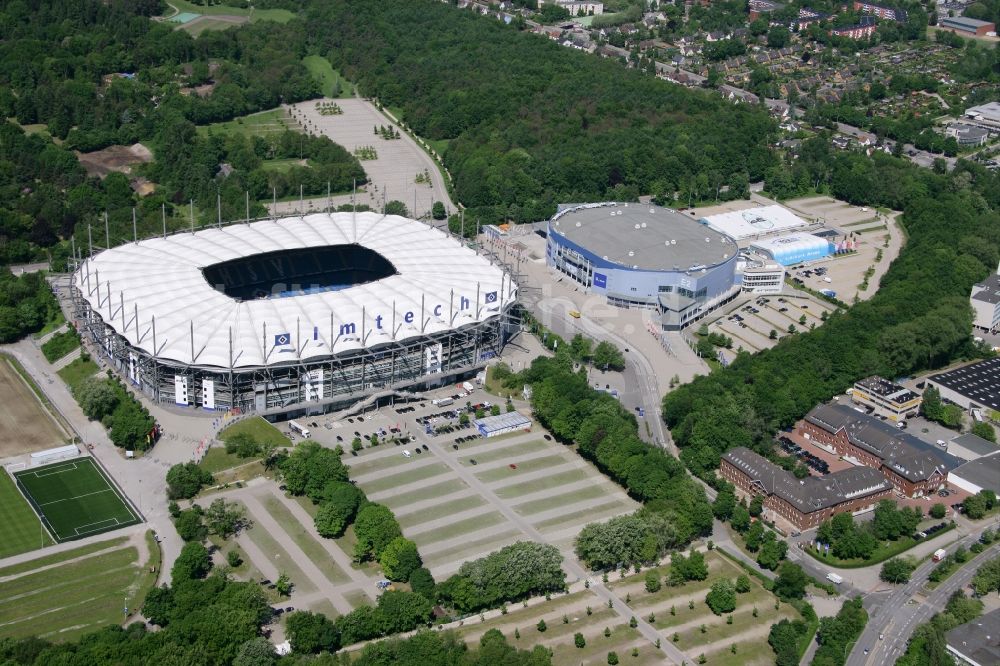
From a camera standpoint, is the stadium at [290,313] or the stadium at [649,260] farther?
the stadium at [649,260]

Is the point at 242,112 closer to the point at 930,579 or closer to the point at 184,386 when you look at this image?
the point at 184,386

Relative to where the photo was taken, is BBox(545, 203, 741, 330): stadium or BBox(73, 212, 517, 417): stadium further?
BBox(545, 203, 741, 330): stadium

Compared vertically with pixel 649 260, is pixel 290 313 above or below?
above

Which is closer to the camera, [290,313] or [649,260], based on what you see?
[290,313]
